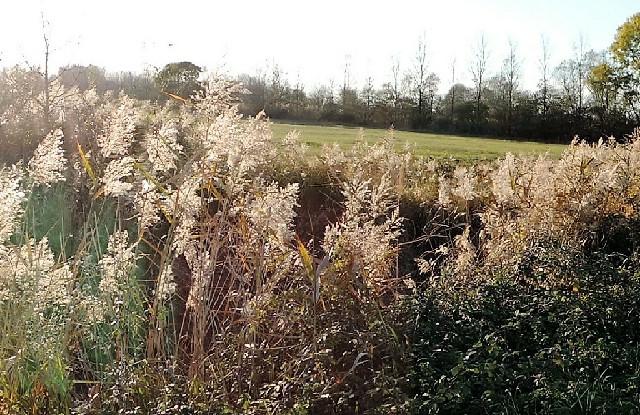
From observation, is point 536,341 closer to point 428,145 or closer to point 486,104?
point 428,145

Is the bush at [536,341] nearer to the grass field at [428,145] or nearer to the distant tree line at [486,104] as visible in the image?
the grass field at [428,145]

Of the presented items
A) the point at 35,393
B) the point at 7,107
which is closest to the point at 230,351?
the point at 35,393

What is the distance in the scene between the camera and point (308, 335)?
12.7 feet

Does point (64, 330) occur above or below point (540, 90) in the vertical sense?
below

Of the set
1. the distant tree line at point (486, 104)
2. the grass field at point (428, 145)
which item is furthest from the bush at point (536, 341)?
the distant tree line at point (486, 104)

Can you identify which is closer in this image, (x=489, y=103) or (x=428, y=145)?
(x=428, y=145)

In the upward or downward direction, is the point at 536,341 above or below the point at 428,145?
below

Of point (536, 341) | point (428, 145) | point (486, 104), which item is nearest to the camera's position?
point (536, 341)

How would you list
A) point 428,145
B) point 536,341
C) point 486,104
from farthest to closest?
point 486,104
point 428,145
point 536,341

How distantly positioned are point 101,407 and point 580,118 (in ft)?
102


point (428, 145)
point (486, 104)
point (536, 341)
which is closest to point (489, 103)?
point (486, 104)

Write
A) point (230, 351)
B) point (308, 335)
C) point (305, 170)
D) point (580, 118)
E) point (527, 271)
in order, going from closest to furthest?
point (230, 351) < point (308, 335) < point (527, 271) < point (305, 170) < point (580, 118)

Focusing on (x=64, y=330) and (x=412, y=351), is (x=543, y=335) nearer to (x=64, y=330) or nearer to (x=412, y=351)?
(x=412, y=351)

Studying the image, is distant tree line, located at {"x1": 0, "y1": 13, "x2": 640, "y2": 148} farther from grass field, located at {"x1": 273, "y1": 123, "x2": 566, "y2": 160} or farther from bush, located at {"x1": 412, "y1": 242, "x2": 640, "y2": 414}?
bush, located at {"x1": 412, "y1": 242, "x2": 640, "y2": 414}
